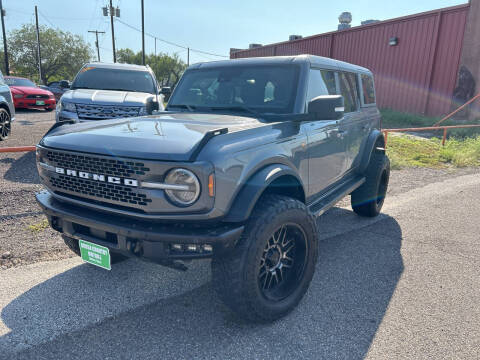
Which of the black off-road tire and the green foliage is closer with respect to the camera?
the black off-road tire

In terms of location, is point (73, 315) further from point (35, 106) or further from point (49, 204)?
point (35, 106)

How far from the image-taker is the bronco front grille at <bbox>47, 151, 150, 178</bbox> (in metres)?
2.21

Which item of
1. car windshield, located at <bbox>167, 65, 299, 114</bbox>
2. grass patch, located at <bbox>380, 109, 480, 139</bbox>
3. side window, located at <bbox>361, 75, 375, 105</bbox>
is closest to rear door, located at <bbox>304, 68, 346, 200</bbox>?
car windshield, located at <bbox>167, 65, 299, 114</bbox>

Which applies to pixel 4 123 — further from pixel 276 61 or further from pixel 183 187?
pixel 183 187

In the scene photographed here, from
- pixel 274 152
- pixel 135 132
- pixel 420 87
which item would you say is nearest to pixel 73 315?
pixel 135 132

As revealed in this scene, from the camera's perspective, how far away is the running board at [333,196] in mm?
3408

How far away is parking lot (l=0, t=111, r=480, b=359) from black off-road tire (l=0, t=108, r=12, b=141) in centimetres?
505

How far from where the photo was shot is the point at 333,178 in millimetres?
3828

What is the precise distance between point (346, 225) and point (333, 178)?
4.11 feet

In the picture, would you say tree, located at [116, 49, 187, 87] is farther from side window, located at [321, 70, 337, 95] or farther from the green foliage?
Answer: side window, located at [321, 70, 337, 95]

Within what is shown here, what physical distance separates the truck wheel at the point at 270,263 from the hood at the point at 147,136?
623 mm

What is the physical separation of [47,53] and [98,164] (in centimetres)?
5990

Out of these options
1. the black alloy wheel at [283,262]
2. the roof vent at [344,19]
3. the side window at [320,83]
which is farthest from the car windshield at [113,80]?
the roof vent at [344,19]

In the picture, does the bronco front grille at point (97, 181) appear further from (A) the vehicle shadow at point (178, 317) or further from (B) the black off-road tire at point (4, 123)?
(B) the black off-road tire at point (4, 123)
